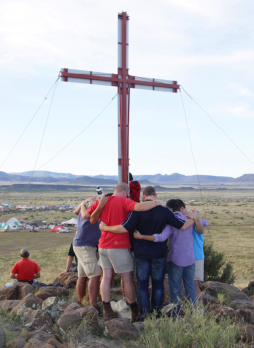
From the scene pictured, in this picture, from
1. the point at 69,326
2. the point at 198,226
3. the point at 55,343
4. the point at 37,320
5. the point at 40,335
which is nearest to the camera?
the point at 55,343

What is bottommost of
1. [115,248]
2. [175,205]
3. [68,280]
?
[68,280]

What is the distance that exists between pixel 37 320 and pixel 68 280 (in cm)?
258

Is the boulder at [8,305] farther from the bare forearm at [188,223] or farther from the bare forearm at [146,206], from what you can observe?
the bare forearm at [188,223]

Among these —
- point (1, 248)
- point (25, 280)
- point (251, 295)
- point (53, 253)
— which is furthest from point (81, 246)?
point (1, 248)

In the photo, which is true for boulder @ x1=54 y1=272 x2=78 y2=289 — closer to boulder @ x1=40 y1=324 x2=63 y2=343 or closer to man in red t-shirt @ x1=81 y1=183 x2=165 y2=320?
man in red t-shirt @ x1=81 y1=183 x2=165 y2=320

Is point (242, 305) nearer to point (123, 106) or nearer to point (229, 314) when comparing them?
point (229, 314)

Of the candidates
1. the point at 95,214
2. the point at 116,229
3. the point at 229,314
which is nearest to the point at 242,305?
the point at 229,314

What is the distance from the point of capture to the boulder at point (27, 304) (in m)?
4.99

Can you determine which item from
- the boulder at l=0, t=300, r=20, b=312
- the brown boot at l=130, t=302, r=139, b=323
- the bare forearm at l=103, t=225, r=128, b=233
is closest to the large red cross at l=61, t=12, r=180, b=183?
the bare forearm at l=103, t=225, r=128, b=233

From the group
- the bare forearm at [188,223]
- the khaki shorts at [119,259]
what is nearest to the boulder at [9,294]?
the khaki shorts at [119,259]

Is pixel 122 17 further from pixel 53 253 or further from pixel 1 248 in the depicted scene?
pixel 1 248

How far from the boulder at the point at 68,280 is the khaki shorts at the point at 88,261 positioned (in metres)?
1.38

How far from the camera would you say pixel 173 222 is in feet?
16.7

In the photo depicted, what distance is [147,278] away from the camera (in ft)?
17.0
